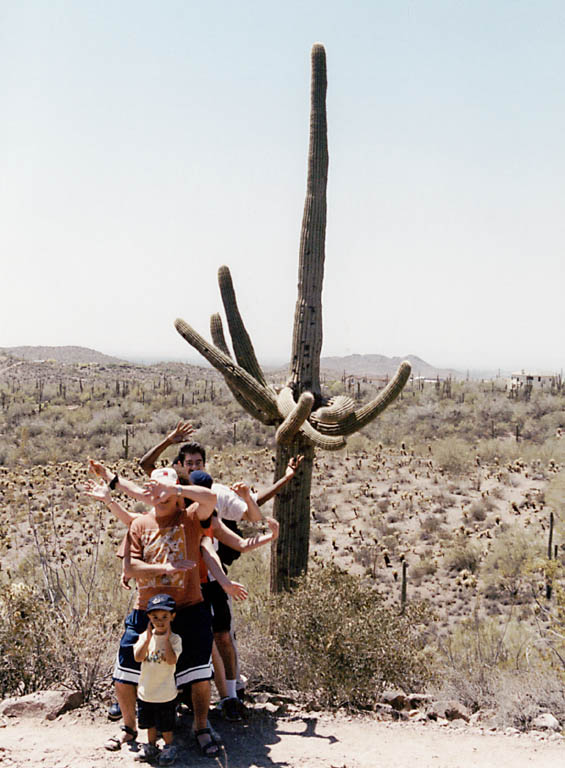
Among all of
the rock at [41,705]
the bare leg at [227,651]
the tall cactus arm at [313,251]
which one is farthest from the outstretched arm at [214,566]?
the tall cactus arm at [313,251]

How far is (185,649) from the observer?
427 cm

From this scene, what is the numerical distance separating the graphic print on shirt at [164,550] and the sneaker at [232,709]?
1145mm

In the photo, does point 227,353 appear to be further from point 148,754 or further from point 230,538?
point 148,754

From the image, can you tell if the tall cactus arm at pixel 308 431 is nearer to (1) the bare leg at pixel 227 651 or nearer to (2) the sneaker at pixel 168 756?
(1) the bare leg at pixel 227 651

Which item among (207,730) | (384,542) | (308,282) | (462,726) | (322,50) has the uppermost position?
(322,50)

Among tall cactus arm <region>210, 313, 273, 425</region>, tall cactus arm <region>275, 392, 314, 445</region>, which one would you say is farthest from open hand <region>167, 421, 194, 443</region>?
tall cactus arm <region>210, 313, 273, 425</region>

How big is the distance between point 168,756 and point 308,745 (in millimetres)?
1116

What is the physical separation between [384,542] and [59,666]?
1062 cm

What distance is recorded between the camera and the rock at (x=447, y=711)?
554cm

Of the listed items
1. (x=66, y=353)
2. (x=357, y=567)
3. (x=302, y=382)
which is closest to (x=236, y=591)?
(x=302, y=382)

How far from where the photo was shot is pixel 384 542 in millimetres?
15258

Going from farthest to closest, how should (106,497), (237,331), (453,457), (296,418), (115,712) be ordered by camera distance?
(453,457) < (237,331) < (296,418) < (115,712) < (106,497)

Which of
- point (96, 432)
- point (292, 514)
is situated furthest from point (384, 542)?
point (96, 432)

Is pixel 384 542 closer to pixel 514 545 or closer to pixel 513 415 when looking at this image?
pixel 514 545
